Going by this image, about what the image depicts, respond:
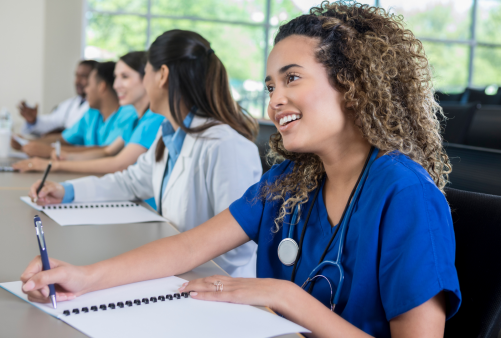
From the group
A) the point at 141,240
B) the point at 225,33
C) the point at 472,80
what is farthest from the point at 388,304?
the point at 472,80

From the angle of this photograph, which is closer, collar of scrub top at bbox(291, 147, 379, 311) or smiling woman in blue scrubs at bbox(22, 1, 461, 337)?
smiling woman in blue scrubs at bbox(22, 1, 461, 337)

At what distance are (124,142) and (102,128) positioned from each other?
601 millimetres

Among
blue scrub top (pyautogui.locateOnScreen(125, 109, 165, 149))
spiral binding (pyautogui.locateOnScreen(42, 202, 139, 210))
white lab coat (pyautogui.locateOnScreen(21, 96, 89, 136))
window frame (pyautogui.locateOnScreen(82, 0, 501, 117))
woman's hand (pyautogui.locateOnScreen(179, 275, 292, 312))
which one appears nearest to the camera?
Result: woman's hand (pyautogui.locateOnScreen(179, 275, 292, 312))

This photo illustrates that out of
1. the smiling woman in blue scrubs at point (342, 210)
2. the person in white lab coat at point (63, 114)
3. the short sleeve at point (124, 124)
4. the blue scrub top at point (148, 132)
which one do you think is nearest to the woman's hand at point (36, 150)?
the short sleeve at point (124, 124)

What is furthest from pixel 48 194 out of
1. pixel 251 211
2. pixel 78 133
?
pixel 78 133

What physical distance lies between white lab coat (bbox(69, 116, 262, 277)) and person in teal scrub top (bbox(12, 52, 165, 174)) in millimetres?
564

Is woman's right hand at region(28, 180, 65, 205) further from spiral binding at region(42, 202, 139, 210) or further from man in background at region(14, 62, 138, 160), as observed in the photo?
man in background at region(14, 62, 138, 160)

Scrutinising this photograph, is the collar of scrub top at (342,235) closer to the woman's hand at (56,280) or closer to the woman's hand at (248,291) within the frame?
the woman's hand at (248,291)

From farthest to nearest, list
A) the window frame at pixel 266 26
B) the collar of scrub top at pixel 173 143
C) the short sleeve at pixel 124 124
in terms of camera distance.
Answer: the window frame at pixel 266 26 → the short sleeve at pixel 124 124 → the collar of scrub top at pixel 173 143

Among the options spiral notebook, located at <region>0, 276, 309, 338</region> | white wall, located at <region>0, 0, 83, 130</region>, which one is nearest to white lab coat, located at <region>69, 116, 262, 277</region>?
spiral notebook, located at <region>0, 276, 309, 338</region>

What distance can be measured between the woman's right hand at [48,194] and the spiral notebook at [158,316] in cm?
73

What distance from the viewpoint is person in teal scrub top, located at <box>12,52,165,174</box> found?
2180 mm

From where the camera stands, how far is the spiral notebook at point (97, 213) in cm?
131

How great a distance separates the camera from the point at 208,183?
1.58m
